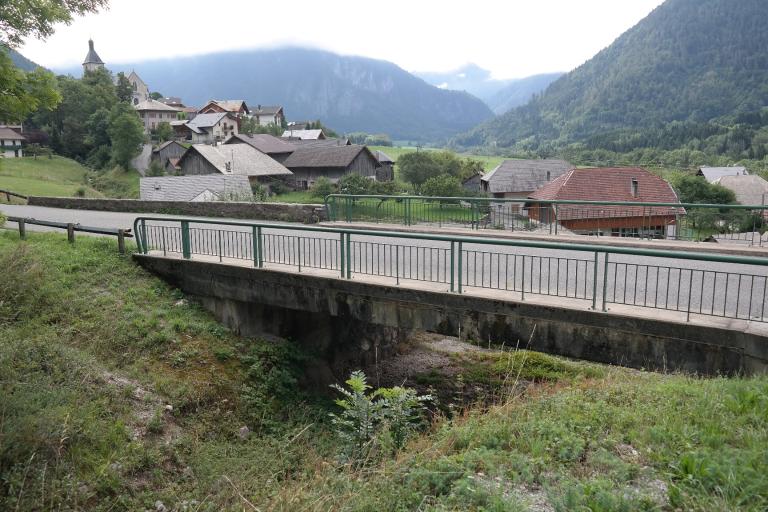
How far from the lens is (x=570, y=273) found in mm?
11680

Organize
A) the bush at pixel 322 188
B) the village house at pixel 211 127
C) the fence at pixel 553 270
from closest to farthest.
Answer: the fence at pixel 553 270 < the bush at pixel 322 188 < the village house at pixel 211 127

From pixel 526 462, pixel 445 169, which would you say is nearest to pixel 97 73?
pixel 445 169

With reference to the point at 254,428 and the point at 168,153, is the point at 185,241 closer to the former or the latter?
the point at 254,428

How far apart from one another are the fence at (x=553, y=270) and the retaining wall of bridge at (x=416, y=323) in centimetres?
31

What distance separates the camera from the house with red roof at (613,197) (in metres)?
15.8

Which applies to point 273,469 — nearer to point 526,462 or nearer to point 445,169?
point 526,462

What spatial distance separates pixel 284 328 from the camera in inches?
527

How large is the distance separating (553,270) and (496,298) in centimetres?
285

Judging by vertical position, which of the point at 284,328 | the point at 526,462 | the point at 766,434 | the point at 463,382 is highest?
the point at 766,434

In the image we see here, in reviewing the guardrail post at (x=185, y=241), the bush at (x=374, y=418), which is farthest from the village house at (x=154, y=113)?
the bush at (x=374, y=418)

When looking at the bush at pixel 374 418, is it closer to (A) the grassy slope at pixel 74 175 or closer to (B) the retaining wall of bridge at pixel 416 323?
(B) the retaining wall of bridge at pixel 416 323

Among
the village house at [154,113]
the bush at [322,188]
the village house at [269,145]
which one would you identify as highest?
the village house at [154,113]

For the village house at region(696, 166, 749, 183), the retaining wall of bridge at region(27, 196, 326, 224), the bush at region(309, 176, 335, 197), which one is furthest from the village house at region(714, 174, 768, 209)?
the retaining wall of bridge at region(27, 196, 326, 224)

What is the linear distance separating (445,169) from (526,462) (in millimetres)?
68774
